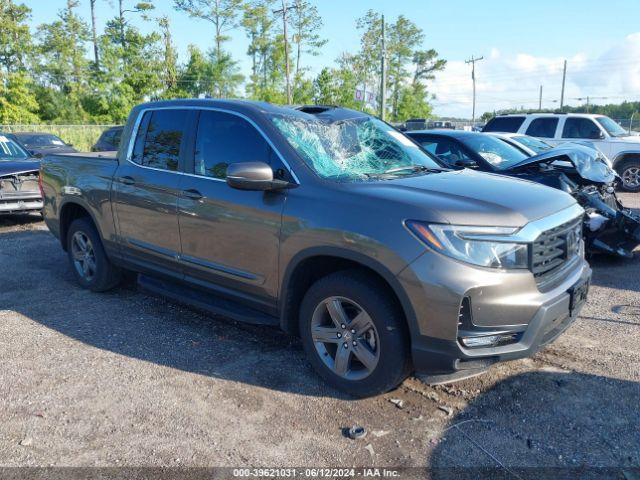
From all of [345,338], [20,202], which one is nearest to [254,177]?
[345,338]

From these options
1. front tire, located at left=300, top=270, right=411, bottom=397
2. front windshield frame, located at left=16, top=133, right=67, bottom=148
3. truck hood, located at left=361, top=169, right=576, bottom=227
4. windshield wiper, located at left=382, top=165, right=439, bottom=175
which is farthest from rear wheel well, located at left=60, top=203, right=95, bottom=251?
front windshield frame, located at left=16, top=133, right=67, bottom=148

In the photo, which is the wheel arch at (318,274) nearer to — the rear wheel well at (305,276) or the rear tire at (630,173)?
the rear wheel well at (305,276)

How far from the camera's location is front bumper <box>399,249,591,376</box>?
113 inches

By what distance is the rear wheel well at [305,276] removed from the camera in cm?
343

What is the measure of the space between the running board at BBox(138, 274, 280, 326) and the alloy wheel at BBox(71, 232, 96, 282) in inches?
37.7

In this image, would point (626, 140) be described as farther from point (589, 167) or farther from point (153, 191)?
point (153, 191)

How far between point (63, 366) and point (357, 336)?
222cm

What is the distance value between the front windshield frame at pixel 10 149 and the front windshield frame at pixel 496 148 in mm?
7754

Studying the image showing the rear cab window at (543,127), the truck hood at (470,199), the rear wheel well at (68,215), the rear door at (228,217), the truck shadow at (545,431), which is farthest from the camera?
the rear cab window at (543,127)

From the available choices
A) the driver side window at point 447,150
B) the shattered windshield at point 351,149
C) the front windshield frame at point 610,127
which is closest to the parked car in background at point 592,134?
the front windshield frame at point 610,127

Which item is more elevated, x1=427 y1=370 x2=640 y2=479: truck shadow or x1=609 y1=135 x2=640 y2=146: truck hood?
x1=609 y1=135 x2=640 y2=146: truck hood

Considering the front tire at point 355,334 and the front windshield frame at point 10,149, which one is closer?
the front tire at point 355,334

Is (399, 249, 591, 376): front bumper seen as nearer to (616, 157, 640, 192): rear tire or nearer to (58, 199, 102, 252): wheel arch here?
(58, 199, 102, 252): wheel arch

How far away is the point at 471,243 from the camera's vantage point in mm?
2924
